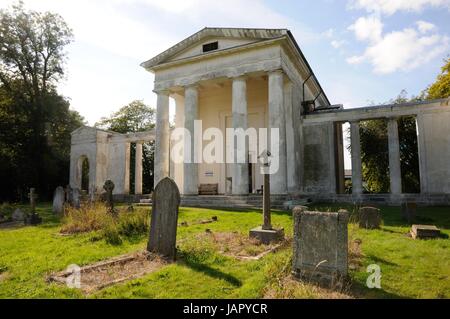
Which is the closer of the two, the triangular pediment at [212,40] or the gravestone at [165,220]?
the gravestone at [165,220]

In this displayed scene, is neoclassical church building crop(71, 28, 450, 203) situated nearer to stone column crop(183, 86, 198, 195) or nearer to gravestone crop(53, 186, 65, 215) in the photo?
stone column crop(183, 86, 198, 195)

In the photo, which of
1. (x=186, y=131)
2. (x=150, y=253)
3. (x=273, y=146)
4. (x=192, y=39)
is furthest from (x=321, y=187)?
(x=150, y=253)

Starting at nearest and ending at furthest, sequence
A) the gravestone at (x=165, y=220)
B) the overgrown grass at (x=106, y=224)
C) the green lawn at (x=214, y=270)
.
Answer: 1. the green lawn at (x=214, y=270)
2. the gravestone at (x=165, y=220)
3. the overgrown grass at (x=106, y=224)

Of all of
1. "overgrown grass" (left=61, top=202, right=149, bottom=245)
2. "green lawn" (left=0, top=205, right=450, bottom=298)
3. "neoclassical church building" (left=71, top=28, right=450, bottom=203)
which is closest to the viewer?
"green lawn" (left=0, top=205, right=450, bottom=298)

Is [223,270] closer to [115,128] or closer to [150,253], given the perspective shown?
[150,253]

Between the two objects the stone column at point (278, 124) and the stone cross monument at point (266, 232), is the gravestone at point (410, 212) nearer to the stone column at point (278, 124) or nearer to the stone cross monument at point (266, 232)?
the stone cross monument at point (266, 232)

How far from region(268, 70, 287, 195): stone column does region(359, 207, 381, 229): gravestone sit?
284 inches

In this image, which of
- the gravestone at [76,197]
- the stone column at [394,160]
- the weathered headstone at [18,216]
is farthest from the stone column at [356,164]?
the weathered headstone at [18,216]

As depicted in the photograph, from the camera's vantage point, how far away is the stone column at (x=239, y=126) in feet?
56.1

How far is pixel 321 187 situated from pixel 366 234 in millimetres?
11111

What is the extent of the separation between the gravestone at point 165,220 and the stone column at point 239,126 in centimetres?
1071

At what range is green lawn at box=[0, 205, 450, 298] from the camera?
4227 mm

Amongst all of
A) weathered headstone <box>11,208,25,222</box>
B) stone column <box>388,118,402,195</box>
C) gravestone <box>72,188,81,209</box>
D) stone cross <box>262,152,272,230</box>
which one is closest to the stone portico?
stone column <box>388,118,402,195</box>

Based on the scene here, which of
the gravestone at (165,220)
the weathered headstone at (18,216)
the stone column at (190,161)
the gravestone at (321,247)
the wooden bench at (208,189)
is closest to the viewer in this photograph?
the gravestone at (321,247)
